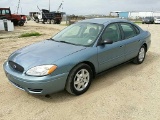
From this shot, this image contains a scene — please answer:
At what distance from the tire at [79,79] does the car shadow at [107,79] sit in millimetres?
133

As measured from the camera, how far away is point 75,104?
3617 millimetres

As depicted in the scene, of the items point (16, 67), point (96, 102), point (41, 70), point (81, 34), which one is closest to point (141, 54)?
point (81, 34)

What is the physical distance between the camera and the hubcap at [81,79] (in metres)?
3.84

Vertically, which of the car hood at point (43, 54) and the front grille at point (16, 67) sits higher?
the car hood at point (43, 54)

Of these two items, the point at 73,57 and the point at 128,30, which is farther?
the point at 128,30

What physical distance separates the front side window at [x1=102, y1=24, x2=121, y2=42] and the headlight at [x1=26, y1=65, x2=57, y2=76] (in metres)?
1.53

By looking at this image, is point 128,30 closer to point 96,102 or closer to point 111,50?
point 111,50

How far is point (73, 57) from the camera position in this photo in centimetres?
371

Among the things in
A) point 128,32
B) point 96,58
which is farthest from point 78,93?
point 128,32

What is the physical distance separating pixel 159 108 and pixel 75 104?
1.53 m

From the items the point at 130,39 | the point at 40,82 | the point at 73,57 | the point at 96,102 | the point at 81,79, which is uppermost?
the point at 130,39

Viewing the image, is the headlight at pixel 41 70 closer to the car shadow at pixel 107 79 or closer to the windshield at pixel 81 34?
the car shadow at pixel 107 79

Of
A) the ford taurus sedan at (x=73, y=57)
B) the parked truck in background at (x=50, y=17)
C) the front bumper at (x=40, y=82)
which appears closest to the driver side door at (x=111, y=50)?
the ford taurus sedan at (x=73, y=57)

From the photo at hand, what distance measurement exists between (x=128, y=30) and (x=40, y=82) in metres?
3.06
